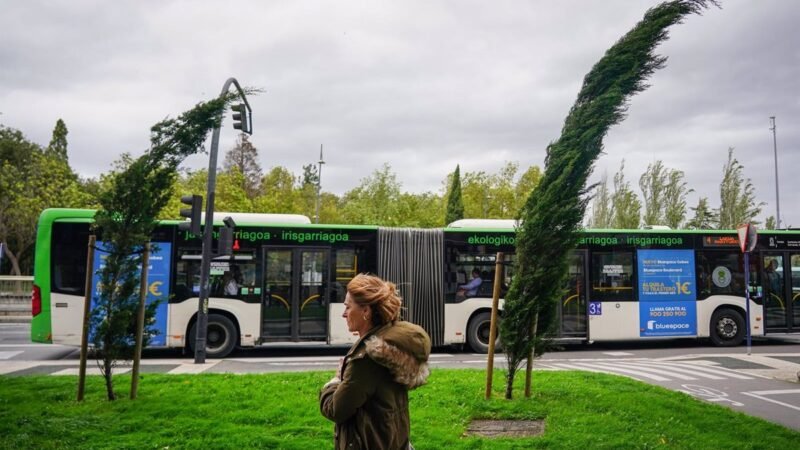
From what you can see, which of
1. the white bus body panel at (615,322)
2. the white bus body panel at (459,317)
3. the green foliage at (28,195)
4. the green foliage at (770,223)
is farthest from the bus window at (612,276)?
the green foliage at (770,223)

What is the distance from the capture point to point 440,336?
14.5 meters

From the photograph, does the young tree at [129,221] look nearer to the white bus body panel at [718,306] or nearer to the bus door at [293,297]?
the bus door at [293,297]

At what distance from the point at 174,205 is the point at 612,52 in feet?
108

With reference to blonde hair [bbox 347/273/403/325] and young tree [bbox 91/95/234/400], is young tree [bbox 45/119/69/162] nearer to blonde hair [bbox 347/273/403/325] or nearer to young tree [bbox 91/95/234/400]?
young tree [bbox 91/95/234/400]

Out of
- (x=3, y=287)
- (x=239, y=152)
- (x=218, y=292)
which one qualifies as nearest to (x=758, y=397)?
(x=218, y=292)

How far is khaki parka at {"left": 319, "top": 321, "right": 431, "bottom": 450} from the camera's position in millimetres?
2912

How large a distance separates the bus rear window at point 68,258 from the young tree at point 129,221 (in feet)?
19.0

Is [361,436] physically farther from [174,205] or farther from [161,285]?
[174,205]

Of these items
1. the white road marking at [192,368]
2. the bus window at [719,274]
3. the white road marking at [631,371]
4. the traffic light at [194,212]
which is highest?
the traffic light at [194,212]

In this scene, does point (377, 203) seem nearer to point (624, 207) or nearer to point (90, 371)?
point (624, 207)

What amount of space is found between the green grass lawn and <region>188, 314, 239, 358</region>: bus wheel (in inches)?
172

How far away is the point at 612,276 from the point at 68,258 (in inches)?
495

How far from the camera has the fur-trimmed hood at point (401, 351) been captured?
292 cm

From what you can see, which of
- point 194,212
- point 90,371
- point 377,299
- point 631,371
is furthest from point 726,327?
point 377,299
